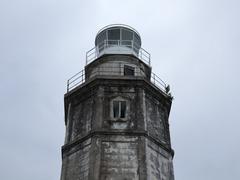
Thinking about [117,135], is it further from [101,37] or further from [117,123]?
[101,37]

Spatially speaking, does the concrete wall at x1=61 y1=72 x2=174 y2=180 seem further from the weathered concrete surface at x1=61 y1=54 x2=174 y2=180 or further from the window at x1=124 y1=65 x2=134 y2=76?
the window at x1=124 y1=65 x2=134 y2=76

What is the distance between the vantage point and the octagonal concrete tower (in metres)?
22.4

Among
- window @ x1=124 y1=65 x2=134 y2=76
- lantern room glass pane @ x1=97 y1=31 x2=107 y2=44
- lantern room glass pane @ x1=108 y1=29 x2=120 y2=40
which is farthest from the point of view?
lantern room glass pane @ x1=97 y1=31 x2=107 y2=44

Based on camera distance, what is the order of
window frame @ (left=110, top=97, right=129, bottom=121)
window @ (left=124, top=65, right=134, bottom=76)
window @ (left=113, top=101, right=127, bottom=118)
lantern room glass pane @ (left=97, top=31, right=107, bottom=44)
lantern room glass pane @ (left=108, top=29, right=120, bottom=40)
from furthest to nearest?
lantern room glass pane @ (left=97, top=31, right=107, bottom=44) < lantern room glass pane @ (left=108, top=29, right=120, bottom=40) < window @ (left=124, top=65, right=134, bottom=76) < window @ (left=113, top=101, right=127, bottom=118) < window frame @ (left=110, top=97, right=129, bottom=121)

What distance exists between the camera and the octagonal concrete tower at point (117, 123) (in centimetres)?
2236

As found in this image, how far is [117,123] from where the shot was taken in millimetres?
23641

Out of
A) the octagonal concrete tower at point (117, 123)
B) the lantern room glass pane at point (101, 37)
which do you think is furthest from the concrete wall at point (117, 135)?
the lantern room glass pane at point (101, 37)

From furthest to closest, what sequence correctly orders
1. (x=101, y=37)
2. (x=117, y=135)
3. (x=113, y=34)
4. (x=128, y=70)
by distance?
(x=101, y=37) → (x=113, y=34) → (x=128, y=70) → (x=117, y=135)

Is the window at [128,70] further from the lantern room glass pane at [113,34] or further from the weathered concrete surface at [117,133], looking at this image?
the lantern room glass pane at [113,34]

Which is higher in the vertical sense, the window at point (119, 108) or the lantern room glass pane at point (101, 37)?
the lantern room glass pane at point (101, 37)

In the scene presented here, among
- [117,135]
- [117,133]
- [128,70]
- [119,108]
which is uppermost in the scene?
[128,70]

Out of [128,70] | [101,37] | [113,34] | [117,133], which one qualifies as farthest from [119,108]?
[101,37]

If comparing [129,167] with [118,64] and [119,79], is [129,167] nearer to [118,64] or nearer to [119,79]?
[119,79]

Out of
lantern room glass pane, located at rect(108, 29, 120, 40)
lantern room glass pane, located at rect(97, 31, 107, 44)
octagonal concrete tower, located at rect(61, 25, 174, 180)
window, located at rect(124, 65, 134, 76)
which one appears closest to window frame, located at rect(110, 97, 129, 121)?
octagonal concrete tower, located at rect(61, 25, 174, 180)
